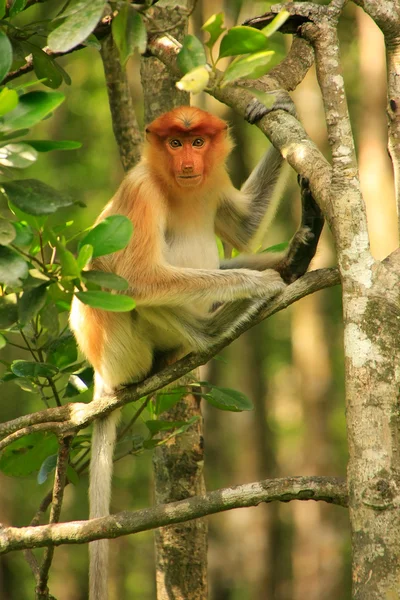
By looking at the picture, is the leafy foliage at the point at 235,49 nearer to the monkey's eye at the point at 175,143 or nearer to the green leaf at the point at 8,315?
the green leaf at the point at 8,315

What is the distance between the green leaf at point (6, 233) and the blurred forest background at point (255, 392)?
222 inches

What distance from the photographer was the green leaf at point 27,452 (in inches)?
139

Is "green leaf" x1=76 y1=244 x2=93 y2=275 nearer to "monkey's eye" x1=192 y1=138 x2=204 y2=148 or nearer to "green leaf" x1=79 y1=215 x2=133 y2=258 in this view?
"green leaf" x1=79 y1=215 x2=133 y2=258

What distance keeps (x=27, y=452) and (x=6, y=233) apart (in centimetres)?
180

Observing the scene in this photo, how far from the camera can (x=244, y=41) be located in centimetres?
211

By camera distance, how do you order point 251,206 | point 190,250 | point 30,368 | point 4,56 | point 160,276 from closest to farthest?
point 4,56 → point 30,368 → point 160,276 → point 190,250 → point 251,206

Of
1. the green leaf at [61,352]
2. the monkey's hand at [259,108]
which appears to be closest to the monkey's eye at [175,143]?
the monkey's hand at [259,108]

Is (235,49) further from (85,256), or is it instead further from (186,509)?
(186,509)

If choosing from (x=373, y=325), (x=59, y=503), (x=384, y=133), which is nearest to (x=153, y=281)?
(x=59, y=503)

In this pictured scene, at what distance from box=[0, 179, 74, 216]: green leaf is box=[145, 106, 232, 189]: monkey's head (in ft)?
5.80

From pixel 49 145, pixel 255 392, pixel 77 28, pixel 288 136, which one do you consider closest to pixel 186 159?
pixel 288 136

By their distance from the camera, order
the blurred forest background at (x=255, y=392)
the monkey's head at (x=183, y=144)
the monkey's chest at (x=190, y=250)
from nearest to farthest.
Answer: the monkey's head at (x=183, y=144) → the monkey's chest at (x=190, y=250) → the blurred forest background at (x=255, y=392)

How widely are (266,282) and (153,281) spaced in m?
0.53

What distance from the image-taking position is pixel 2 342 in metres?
2.20
